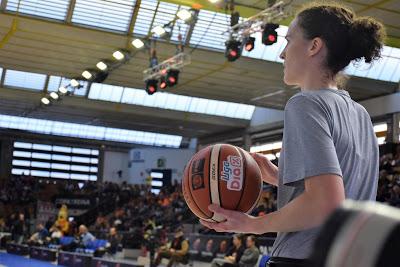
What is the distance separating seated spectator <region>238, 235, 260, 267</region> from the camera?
11.8 m

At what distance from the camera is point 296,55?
174 centimetres

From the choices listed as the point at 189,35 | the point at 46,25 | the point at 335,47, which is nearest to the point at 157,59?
the point at 189,35

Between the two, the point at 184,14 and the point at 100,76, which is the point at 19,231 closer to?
Answer: the point at 100,76

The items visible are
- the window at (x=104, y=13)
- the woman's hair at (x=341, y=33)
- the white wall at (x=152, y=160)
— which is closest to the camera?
the woman's hair at (x=341, y=33)

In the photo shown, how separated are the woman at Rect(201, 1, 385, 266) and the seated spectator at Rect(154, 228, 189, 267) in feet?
45.7

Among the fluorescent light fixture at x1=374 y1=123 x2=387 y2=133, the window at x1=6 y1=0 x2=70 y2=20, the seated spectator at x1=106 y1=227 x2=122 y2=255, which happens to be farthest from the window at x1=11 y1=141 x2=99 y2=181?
the window at x1=6 y1=0 x2=70 y2=20

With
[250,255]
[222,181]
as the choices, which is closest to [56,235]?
[250,255]

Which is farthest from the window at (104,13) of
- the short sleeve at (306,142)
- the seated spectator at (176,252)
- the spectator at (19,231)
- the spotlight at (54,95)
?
the short sleeve at (306,142)

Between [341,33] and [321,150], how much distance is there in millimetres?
400

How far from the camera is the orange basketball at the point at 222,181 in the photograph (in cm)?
191

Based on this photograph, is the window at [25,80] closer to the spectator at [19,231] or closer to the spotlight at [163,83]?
the spectator at [19,231]

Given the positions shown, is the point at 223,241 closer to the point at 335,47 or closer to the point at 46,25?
the point at 46,25

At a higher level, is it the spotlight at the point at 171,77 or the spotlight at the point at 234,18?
the spotlight at the point at 234,18

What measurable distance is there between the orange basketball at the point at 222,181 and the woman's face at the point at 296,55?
400mm
